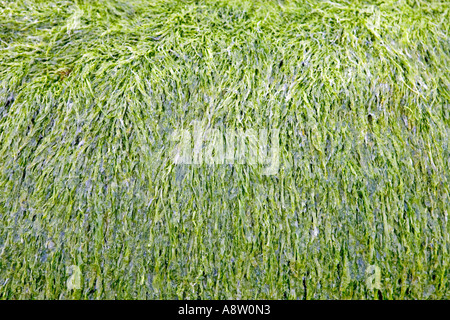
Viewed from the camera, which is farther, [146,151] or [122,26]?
[122,26]

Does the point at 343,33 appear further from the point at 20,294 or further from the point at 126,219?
the point at 20,294

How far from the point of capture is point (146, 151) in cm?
135

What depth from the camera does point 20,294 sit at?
4.31 ft

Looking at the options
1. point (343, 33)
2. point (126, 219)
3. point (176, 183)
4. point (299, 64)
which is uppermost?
point (343, 33)

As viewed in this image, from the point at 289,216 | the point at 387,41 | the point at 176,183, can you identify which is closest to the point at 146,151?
the point at 176,183

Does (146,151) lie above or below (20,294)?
above
